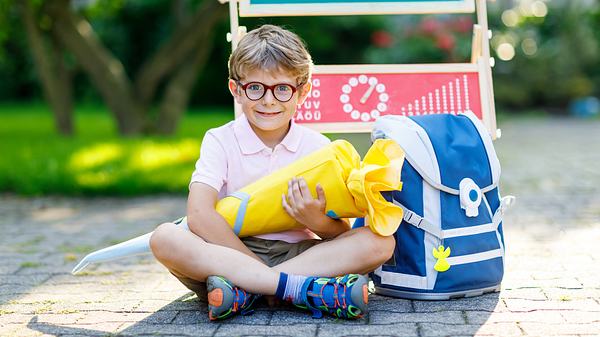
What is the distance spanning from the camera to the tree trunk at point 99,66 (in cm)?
739

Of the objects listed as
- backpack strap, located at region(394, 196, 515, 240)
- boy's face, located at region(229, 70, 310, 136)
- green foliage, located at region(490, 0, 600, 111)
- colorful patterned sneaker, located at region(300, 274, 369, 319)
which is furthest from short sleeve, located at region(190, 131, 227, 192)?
green foliage, located at region(490, 0, 600, 111)

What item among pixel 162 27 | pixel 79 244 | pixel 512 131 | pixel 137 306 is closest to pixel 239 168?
pixel 137 306

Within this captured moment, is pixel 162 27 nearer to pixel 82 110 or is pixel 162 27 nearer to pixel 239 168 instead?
pixel 82 110

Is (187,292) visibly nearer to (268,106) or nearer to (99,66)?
(268,106)

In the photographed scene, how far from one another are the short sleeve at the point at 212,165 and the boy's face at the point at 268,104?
5.6 inches

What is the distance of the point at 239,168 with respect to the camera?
8.64ft

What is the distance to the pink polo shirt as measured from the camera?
2605 mm

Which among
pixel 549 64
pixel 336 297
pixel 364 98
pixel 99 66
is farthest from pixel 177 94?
pixel 549 64

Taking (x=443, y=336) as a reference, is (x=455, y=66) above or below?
above

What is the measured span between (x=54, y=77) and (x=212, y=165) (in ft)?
20.2

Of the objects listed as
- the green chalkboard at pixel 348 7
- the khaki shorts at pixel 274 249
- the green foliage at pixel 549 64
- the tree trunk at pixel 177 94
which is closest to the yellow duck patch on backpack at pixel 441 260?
the khaki shorts at pixel 274 249

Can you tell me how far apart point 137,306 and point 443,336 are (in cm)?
99

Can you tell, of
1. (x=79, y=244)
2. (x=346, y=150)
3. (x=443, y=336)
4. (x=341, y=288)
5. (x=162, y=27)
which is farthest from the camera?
(x=162, y=27)

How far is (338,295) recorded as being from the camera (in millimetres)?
2314
